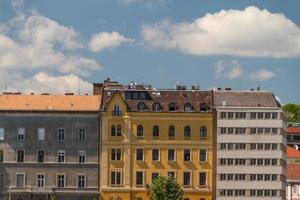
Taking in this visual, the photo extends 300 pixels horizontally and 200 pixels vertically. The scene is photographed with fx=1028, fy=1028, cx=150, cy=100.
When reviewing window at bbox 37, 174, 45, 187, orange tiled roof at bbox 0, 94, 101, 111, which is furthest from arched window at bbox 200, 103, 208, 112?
window at bbox 37, 174, 45, 187

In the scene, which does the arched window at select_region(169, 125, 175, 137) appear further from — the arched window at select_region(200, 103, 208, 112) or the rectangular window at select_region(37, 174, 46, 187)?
the rectangular window at select_region(37, 174, 46, 187)

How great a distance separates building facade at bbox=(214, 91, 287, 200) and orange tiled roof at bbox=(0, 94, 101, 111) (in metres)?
17.6

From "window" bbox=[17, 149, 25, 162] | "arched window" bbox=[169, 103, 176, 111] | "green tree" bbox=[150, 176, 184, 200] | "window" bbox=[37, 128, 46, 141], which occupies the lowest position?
"green tree" bbox=[150, 176, 184, 200]

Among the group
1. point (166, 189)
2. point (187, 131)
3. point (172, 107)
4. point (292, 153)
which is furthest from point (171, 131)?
point (292, 153)

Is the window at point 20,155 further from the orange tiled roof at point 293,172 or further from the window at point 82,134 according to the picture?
the orange tiled roof at point 293,172

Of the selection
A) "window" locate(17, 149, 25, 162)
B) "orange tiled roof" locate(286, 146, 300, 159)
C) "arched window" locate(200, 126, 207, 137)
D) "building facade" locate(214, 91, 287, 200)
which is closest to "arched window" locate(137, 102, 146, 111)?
"arched window" locate(200, 126, 207, 137)

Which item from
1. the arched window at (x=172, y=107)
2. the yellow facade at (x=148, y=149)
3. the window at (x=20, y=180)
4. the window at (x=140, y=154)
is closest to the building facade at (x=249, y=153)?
the yellow facade at (x=148, y=149)

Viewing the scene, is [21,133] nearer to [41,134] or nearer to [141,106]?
[41,134]

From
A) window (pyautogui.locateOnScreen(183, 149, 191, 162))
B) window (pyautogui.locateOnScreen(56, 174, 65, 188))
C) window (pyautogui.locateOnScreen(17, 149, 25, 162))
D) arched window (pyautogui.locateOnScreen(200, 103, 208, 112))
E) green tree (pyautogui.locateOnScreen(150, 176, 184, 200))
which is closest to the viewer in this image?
green tree (pyautogui.locateOnScreen(150, 176, 184, 200))

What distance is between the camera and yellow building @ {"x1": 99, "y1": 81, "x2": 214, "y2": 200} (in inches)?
5399

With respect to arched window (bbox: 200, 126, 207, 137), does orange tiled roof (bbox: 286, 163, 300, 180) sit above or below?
below

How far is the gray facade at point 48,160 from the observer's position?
136 metres

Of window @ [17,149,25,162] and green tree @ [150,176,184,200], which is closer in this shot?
green tree @ [150,176,184,200]

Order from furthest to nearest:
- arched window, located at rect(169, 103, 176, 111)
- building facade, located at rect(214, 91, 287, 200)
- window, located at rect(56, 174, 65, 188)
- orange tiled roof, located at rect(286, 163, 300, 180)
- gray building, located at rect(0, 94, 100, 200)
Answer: orange tiled roof, located at rect(286, 163, 300, 180) < arched window, located at rect(169, 103, 176, 111) < building facade, located at rect(214, 91, 287, 200) < window, located at rect(56, 174, 65, 188) < gray building, located at rect(0, 94, 100, 200)
